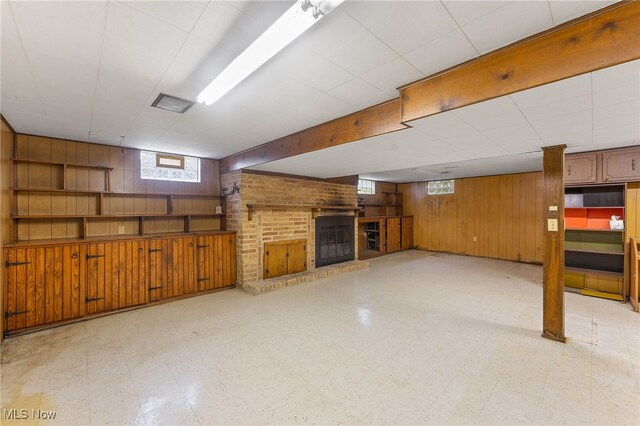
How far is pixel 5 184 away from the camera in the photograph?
290 cm

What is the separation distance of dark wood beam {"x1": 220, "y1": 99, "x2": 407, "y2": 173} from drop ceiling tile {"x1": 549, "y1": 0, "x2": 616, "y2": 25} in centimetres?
107

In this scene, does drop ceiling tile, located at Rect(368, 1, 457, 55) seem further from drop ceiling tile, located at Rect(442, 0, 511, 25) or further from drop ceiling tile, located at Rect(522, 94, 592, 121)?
drop ceiling tile, located at Rect(522, 94, 592, 121)

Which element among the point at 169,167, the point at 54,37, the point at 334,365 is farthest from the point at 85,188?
the point at 334,365

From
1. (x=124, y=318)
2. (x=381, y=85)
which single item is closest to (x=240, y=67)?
(x=381, y=85)

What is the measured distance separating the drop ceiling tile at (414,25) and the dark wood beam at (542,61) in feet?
1.43

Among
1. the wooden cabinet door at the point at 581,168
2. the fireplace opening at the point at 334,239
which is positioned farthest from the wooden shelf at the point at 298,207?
the wooden cabinet door at the point at 581,168

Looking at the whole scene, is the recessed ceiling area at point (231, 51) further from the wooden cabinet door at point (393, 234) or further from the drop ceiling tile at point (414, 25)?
the wooden cabinet door at point (393, 234)

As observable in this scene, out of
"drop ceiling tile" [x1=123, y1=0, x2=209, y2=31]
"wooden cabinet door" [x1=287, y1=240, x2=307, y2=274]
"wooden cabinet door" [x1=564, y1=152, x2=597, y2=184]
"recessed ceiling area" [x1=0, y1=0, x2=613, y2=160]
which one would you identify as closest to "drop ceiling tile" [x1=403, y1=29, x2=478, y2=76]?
"recessed ceiling area" [x1=0, y1=0, x2=613, y2=160]

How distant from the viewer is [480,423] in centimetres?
169

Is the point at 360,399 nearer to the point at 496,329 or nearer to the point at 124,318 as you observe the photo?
the point at 496,329

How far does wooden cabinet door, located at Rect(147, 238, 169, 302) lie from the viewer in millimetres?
3824

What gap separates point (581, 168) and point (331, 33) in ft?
15.5

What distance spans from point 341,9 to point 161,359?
3.02m

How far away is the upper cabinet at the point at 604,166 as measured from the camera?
12.1 ft
